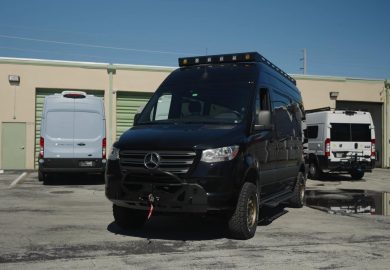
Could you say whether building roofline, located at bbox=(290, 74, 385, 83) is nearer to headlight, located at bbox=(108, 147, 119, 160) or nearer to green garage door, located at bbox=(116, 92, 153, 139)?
green garage door, located at bbox=(116, 92, 153, 139)

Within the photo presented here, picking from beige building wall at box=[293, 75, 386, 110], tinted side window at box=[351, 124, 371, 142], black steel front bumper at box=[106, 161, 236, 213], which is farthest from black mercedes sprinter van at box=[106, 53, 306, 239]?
beige building wall at box=[293, 75, 386, 110]

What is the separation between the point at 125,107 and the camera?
23391mm

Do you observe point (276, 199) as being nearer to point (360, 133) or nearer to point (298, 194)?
point (298, 194)

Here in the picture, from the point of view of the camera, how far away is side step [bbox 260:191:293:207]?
759cm

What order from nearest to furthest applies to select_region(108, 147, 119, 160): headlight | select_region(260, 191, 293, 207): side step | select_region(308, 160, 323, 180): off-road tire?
select_region(108, 147, 119, 160): headlight, select_region(260, 191, 293, 207): side step, select_region(308, 160, 323, 180): off-road tire

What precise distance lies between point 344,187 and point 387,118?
578 inches

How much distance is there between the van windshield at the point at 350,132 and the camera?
1780 cm

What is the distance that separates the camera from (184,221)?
8.06 m

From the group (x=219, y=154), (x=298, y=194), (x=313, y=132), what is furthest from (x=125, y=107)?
(x=219, y=154)

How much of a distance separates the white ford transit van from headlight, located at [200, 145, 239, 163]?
12.1m

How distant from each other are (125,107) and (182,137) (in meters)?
17.5

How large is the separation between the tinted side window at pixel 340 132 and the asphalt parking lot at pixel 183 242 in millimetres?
8262

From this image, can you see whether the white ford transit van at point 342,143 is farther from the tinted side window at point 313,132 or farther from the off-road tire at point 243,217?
the off-road tire at point 243,217

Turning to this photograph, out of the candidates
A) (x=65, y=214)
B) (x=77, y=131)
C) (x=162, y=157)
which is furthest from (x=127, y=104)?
(x=162, y=157)
